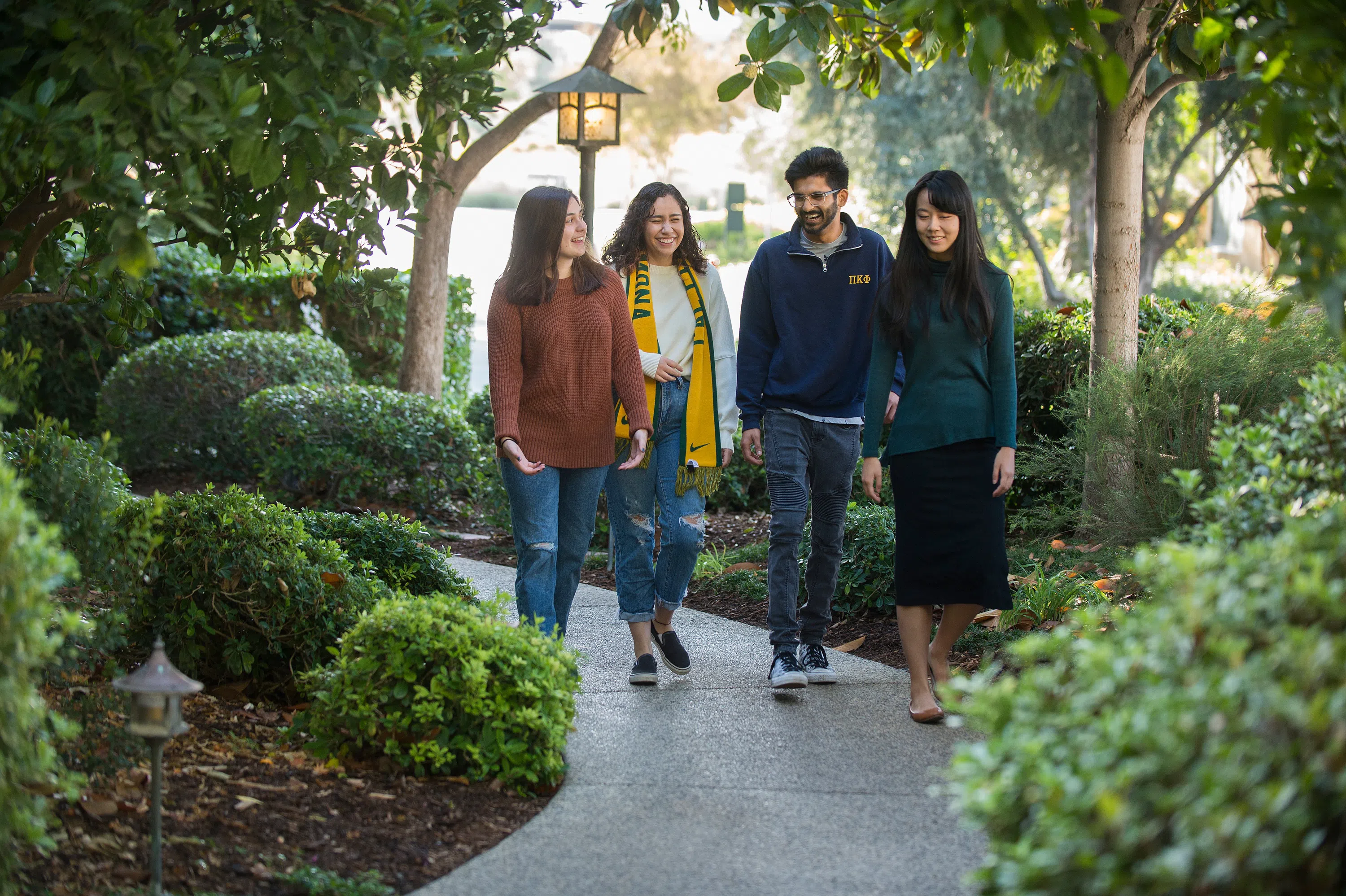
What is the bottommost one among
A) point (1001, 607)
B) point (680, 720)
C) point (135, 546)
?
point (680, 720)

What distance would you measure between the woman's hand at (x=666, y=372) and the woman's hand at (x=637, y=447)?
25 centimetres

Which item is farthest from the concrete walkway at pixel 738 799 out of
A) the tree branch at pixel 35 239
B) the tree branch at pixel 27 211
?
the tree branch at pixel 27 211

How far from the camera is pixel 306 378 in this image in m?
9.16

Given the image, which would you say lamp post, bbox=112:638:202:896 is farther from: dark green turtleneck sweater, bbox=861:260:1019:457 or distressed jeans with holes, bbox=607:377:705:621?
dark green turtleneck sweater, bbox=861:260:1019:457

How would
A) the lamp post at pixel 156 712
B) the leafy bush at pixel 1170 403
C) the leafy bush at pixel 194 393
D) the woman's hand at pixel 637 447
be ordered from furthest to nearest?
the leafy bush at pixel 194 393 → the leafy bush at pixel 1170 403 → the woman's hand at pixel 637 447 → the lamp post at pixel 156 712

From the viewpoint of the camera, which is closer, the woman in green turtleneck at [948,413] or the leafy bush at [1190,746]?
the leafy bush at [1190,746]

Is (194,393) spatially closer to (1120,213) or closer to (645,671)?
(645,671)

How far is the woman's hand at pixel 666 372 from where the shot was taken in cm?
486

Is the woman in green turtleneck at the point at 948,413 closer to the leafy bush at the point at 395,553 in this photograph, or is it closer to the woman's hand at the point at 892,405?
the woman's hand at the point at 892,405

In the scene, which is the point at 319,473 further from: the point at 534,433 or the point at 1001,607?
the point at 1001,607

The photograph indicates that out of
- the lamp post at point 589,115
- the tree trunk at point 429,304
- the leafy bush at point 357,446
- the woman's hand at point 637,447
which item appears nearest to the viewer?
the woman's hand at point 637,447

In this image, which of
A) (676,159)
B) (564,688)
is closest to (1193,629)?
(564,688)

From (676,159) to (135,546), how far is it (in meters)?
44.5

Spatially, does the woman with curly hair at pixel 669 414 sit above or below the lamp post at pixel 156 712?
above
